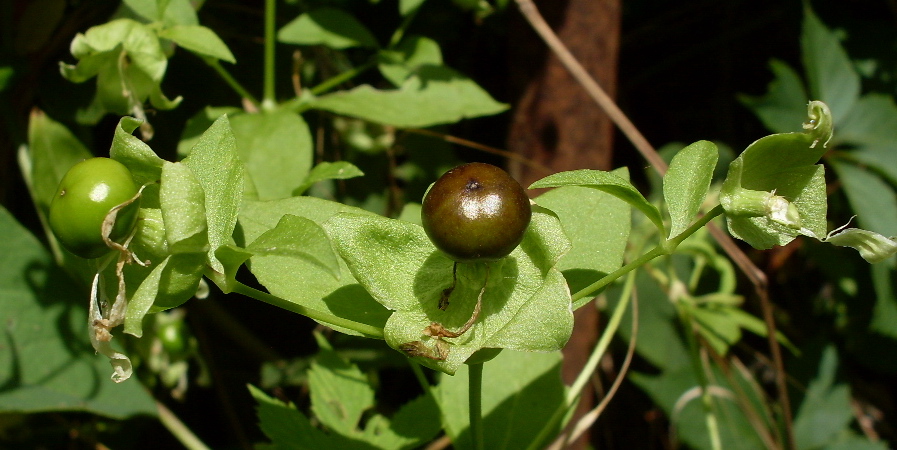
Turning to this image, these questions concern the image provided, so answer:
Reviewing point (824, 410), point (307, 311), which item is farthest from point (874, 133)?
point (307, 311)

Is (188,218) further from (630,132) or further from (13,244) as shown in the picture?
(630,132)

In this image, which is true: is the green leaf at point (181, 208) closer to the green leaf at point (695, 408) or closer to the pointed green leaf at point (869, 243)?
the pointed green leaf at point (869, 243)

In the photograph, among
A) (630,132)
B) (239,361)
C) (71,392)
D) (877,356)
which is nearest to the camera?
(71,392)

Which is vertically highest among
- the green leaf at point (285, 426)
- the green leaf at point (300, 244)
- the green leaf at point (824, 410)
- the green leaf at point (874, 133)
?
the green leaf at point (300, 244)

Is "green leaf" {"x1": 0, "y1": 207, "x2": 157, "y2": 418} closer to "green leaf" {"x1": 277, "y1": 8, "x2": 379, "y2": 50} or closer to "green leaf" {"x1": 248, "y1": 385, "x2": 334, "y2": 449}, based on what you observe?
"green leaf" {"x1": 248, "y1": 385, "x2": 334, "y2": 449}

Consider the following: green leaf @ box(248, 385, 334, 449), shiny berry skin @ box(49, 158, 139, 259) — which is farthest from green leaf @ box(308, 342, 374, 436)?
shiny berry skin @ box(49, 158, 139, 259)

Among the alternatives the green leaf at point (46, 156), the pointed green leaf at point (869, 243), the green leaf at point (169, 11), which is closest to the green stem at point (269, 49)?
the green leaf at point (169, 11)

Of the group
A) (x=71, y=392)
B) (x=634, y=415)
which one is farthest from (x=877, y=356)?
(x=71, y=392)
